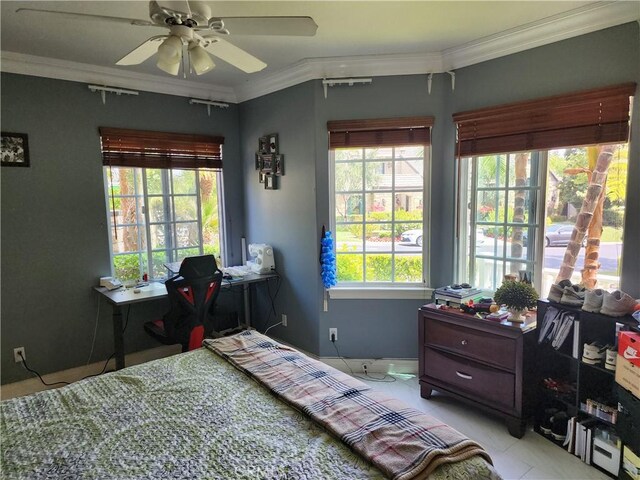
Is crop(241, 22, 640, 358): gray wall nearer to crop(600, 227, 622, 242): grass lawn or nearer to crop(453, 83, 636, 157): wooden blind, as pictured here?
crop(453, 83, 636, 157): wooden blind

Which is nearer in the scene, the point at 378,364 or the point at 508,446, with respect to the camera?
the point at 508,446

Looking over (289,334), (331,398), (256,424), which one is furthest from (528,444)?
(289,334)

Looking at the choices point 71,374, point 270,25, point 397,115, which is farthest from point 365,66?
point 71,374

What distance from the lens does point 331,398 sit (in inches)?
61.4

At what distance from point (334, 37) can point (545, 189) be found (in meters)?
1.69

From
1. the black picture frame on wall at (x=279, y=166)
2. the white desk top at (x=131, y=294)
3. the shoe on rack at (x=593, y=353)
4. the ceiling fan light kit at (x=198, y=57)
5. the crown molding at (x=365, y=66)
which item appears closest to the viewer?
the ceiling fan light kit at (x=198, y=57)

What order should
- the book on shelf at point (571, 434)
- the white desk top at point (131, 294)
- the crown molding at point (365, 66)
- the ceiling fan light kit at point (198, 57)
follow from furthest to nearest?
the crown molding at point (365, 66) → the white desk top at point (131, 294) → the book on shelf at point (571, 434) → the ceiling fan light kit at point (198, 57)

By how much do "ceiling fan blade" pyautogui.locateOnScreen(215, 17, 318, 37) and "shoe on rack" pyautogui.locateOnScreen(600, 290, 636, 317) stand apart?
75.7 inches

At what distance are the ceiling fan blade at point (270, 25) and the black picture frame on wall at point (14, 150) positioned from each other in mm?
2101

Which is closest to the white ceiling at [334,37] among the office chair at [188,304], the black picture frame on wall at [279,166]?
the black picture frame on wall at [279,166]

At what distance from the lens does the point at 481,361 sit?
2.49m

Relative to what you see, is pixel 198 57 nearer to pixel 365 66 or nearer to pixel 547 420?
pixel 365 66

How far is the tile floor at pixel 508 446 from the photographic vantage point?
81.4 inches

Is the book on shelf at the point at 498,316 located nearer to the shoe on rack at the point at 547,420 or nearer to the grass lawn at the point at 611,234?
the shoe on rack at the point at 547,420
